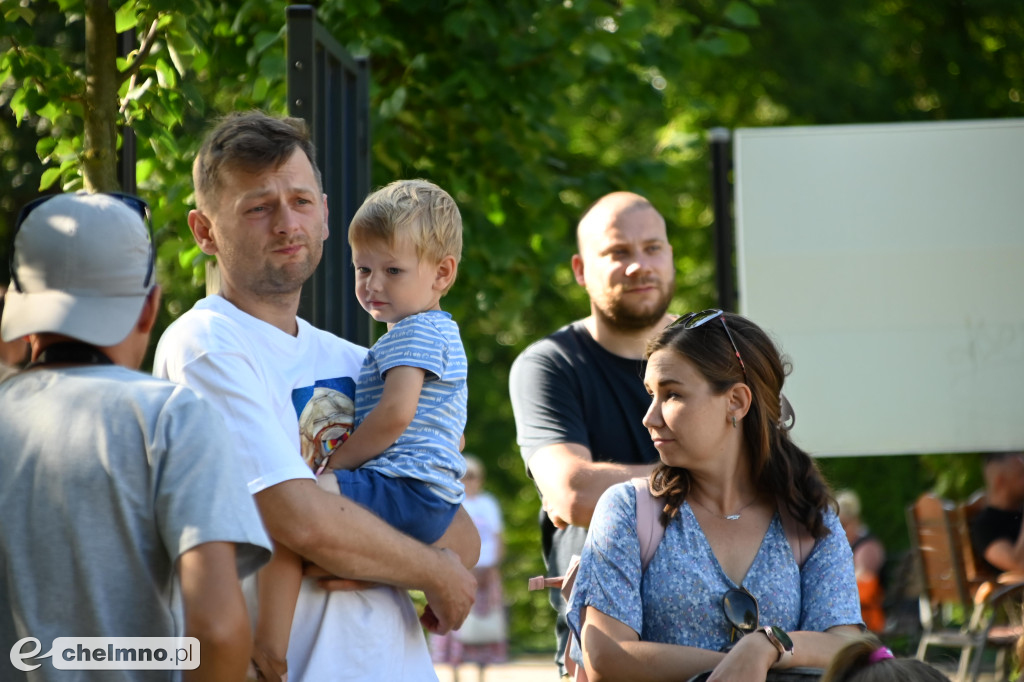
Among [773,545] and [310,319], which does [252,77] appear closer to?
[310,319]

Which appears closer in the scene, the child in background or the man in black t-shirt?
the child in background

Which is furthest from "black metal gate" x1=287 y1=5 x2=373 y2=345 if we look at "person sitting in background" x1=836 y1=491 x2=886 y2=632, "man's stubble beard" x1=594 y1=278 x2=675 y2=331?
"person sitting in background" x1=836 y1=491 x2=886 y2=632

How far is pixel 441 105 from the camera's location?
5.72 m

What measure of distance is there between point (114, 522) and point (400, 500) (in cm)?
78

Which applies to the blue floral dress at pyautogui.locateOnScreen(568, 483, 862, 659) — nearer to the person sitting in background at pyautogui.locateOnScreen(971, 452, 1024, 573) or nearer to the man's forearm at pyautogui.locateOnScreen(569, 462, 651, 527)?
the man's forearm at pyautogui.locateOnScreen(569, 462, 651, 527)

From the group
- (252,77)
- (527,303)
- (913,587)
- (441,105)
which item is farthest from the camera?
(913,587)

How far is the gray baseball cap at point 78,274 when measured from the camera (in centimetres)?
186

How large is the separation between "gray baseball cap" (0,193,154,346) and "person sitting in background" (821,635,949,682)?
4.89ft

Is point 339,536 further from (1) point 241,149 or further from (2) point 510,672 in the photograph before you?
(2) point 510,672

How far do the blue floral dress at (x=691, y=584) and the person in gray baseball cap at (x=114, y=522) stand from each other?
1.03 metres

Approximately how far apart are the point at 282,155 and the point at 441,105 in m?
3.26

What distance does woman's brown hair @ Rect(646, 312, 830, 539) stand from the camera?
2775mm

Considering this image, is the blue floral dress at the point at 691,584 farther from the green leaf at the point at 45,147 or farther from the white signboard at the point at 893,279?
the white signboard at the point at 893,279

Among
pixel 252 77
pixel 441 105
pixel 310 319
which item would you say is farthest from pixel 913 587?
pixel 310 319
